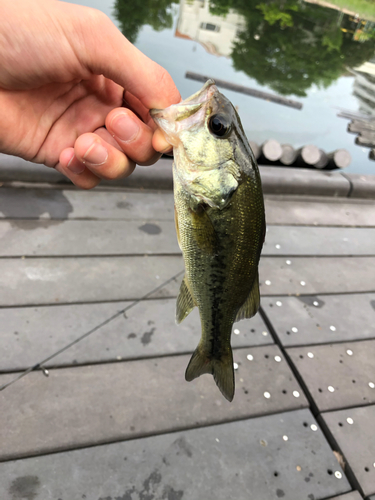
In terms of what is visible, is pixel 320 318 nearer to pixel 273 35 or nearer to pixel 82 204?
pixel 82 204

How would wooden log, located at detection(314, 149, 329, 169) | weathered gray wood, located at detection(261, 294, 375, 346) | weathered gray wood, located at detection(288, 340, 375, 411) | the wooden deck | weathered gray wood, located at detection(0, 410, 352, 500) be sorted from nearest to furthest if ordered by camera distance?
weathered gray wood, located at detection(0, 410, 352, 500) → the wooden deck → weathered gray wood, located at detection(288, 340, 375, 411) → weathered gray wood, located at detection(261, 294, 375, 346) → wooden log, located at detection(314, 149, 329, 169)

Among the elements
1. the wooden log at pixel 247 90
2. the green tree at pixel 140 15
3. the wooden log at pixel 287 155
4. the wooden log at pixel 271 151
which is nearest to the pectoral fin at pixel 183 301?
the wooden log at pixel 271 151

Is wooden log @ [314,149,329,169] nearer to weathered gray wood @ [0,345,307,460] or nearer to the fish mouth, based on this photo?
weathered gray wood @ [0,345,307,460]

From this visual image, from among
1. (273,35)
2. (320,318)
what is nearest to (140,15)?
(273,35)

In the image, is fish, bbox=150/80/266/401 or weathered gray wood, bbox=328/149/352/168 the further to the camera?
weathered gray wood, bbox=328/149/352/168

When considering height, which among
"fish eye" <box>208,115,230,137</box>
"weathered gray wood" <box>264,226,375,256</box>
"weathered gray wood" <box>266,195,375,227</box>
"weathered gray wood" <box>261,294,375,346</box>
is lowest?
"weathered gray wood" <box>261,294,375,346</box>

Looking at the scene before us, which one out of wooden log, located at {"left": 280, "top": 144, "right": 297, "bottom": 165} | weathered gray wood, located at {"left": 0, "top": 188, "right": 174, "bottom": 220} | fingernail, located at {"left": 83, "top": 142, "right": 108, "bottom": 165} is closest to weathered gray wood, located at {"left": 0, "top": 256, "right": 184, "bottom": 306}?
weathered gray wood, located at {"left": 0, "top": 188, "right": 174, "bottom": 220}

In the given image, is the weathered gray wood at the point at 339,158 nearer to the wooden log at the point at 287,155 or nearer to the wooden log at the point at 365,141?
the wooden log at the point at 287,155
